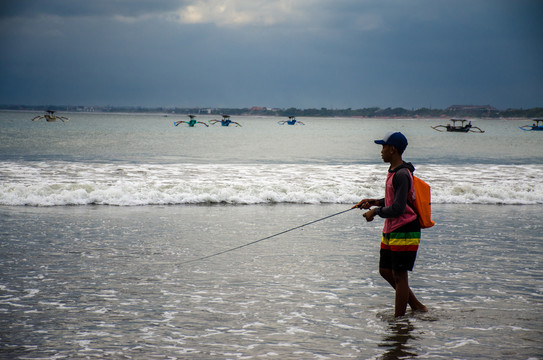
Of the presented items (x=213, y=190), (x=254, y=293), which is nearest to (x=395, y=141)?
(x=254, y=293)

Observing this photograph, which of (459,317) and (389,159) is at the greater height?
A: (389,159)

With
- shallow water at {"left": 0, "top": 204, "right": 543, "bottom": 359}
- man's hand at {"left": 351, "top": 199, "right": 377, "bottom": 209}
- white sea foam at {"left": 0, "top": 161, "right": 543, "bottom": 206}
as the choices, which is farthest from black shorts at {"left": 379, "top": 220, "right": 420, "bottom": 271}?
white sea foam at {"left": 0, "top": 161, "right": 543, "bottom": 206}

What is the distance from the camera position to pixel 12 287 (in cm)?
627

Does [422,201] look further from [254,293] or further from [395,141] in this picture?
[254,293]

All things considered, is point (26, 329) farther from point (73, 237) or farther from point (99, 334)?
point (73, 237)

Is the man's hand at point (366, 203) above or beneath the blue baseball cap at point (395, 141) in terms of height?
beneath

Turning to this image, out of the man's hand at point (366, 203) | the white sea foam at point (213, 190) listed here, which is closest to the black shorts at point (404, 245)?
the man's hand at point (366, 203)

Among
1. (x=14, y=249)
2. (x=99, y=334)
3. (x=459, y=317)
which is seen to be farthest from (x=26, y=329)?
(x=459, y=317)

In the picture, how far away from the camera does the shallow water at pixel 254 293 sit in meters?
4.71

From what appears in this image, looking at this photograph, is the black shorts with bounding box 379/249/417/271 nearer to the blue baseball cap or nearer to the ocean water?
the ocean water

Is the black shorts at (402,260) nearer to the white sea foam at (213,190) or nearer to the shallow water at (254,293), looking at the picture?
the shallow water at (254,293)

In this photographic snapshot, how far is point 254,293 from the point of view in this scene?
620 cm

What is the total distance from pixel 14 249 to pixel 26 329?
11.6 feet

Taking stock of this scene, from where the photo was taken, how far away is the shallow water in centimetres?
471
